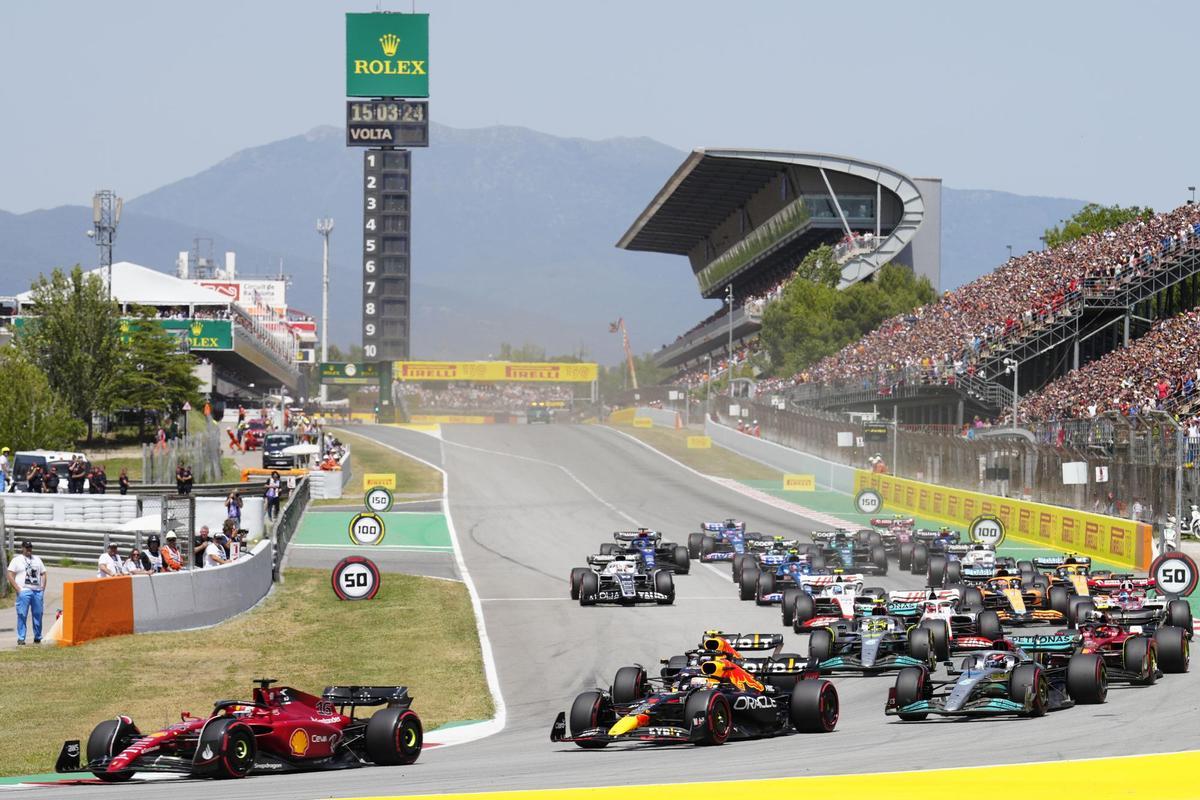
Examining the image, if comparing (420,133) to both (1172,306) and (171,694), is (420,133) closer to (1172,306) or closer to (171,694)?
(1172,306)

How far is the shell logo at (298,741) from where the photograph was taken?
15609 mm

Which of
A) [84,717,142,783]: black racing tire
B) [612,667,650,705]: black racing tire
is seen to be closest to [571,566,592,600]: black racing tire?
[612,667,650,705]: black racing tire

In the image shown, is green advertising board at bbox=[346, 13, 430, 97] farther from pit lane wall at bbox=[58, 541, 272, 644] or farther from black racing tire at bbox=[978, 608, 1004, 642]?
black racing tire at bbox=[978, 608, 1004, 642]

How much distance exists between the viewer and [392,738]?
15.8m

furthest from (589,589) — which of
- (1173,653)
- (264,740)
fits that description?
(264,740)

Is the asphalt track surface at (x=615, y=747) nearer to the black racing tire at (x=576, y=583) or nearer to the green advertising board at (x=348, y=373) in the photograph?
the black racing tire at (x=576, y=583)

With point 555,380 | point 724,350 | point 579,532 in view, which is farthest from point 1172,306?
point 555,380

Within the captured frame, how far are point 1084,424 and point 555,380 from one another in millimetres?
110724

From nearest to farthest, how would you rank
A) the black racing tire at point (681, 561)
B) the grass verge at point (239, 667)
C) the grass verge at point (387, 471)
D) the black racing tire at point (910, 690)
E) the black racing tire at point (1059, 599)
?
the black racing tire at point (910, 690) < the grass verge at point (239, 667) < the black racing tire at point (1059, 599) < the black racing tire at point (681, 561) < the grass verge at point (387, 471)

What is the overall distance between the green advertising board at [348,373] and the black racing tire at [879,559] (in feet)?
250

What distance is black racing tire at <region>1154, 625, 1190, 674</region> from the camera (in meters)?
21.5

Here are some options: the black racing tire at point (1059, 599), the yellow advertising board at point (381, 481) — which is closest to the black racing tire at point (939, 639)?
the black racing tire at point (1059, 599)

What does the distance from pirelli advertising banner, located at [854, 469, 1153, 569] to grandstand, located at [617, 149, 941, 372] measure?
198 ft

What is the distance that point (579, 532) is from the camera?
5134 cm
